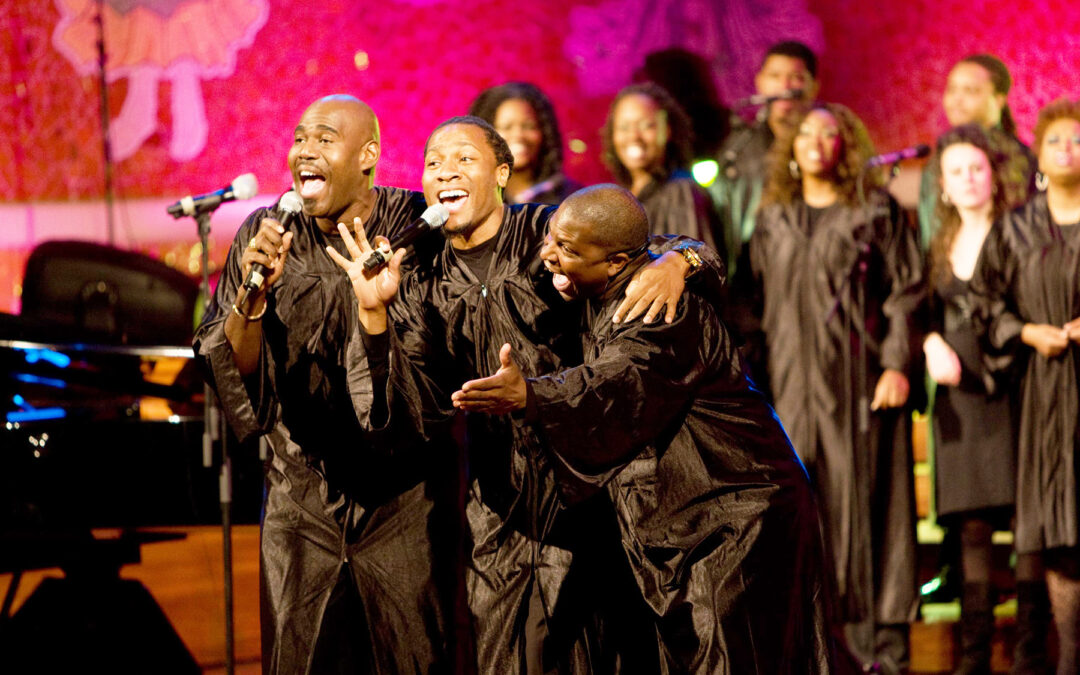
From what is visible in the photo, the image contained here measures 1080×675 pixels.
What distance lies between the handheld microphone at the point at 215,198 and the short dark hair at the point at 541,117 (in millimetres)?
1803

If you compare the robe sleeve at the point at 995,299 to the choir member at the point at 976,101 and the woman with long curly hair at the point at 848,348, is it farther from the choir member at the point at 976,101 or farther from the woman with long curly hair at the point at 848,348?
the choir member at the point at 976,101

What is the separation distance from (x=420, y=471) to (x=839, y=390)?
223cm

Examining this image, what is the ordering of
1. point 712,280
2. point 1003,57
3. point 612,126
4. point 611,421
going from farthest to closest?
point 1003,57
point 612,126
point 712,280
point 611,421

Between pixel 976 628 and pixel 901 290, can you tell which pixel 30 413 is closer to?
pixel 901 290

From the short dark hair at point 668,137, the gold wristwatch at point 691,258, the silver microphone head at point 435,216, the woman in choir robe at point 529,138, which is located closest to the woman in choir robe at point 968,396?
the short dark hair at point 668,137

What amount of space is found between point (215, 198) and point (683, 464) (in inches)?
73.0

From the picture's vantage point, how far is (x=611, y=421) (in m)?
3.42

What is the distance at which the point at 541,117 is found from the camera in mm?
5922

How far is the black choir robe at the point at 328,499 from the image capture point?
12.8 ft

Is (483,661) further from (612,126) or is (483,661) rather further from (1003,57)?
(1003,57)

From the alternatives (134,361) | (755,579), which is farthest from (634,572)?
(134,361)

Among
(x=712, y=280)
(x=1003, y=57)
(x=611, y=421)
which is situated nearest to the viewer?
(x=611, y=421)

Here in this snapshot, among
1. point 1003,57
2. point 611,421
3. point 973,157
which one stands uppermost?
point 1003,57

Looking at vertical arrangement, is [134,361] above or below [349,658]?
above
